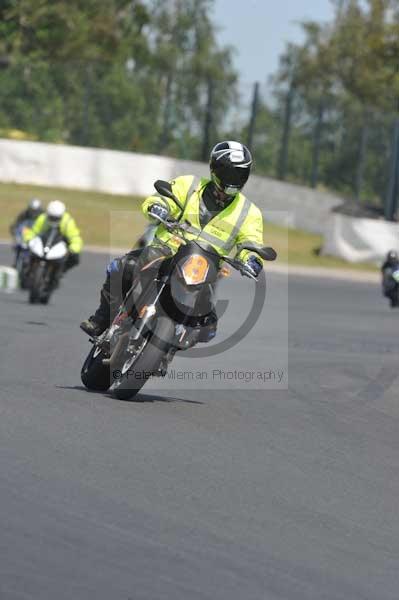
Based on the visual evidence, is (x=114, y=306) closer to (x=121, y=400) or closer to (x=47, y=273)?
(x=121, y=400)

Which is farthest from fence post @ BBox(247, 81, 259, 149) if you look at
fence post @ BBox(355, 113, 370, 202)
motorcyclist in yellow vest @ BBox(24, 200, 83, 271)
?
motorcyclist in yellow vest @ BBox(24, 200, 83, 271)

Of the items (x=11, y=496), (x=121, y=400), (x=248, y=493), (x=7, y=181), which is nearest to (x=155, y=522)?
(x=11, y=496)

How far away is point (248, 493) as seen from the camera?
6.95m

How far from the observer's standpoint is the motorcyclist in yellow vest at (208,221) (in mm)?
9688

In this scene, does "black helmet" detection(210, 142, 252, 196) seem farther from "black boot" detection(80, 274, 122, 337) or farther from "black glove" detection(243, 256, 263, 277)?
"black boot" detection(80, 274, 122, 337)

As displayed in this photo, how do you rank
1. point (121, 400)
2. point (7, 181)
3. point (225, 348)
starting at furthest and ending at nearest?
point (7, 181) < point (225, 348) < point (121, 400)

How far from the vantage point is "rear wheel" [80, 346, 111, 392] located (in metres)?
9.87

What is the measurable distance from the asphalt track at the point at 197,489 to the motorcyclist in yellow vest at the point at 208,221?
647mm

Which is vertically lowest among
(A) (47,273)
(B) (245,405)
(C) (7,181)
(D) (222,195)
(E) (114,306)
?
(C) (7,181)

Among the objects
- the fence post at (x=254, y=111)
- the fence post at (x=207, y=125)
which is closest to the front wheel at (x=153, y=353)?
the fence post at (x=254, y=111)

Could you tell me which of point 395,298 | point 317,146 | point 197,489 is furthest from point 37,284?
point 317,146

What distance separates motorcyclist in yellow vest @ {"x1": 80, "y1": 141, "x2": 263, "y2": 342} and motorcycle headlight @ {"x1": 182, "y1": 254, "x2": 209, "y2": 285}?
0.32m

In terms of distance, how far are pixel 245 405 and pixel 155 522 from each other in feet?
14.8

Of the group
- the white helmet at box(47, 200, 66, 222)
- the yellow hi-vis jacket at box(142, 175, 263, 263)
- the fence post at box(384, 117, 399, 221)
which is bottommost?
the fence post at box(384, 117, 399, 221)
